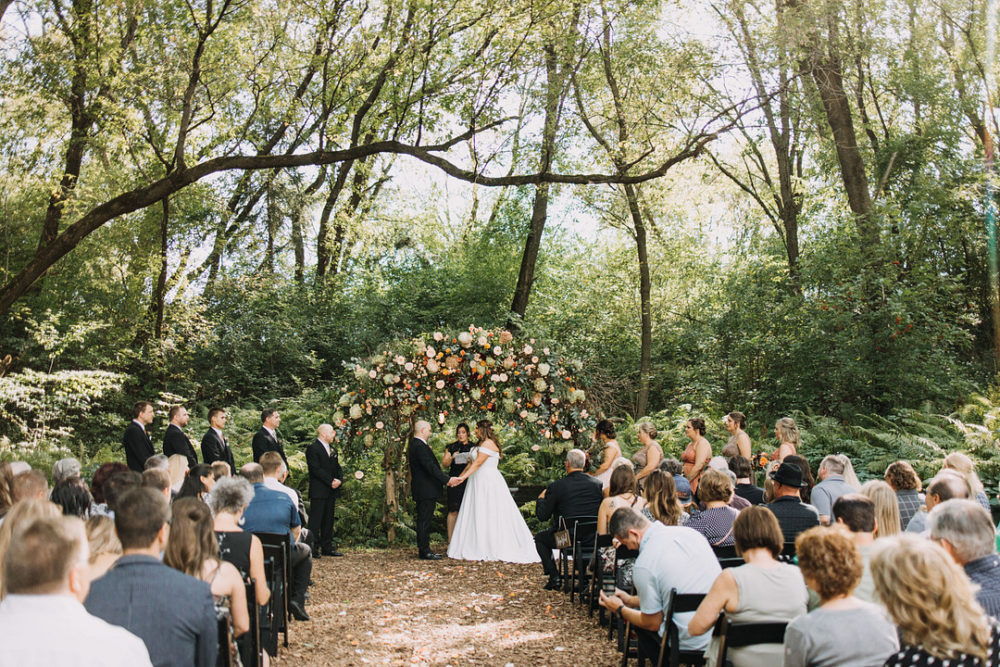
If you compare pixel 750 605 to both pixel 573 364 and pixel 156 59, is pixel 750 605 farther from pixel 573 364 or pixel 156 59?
pixel 156 59

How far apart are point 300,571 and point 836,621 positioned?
482 centimetres

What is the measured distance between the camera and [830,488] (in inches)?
229

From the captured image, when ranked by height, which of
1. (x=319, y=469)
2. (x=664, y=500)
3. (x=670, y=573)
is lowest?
(x=670, y=573)

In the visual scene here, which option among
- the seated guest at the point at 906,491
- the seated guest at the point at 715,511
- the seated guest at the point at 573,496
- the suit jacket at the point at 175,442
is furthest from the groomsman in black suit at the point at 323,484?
the seated guest at the point at 906,491

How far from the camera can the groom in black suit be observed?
9609 mm

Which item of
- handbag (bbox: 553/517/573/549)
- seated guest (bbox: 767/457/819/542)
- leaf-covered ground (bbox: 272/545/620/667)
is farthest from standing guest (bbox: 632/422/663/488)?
seated guest (bbox: 767/457/819/542)

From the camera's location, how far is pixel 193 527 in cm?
353

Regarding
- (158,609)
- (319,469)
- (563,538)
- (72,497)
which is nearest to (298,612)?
(72,497)

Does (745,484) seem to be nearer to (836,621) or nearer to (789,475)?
(789,475)

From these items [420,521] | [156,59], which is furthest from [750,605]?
[156,59]

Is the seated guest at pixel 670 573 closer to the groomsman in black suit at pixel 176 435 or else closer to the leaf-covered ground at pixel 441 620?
the leaf-covered ground at pixel 441 620

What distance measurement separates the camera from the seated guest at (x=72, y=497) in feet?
17.4

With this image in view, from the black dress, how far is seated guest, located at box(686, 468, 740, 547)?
503 cm

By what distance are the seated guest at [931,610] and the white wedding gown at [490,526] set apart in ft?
23.1
